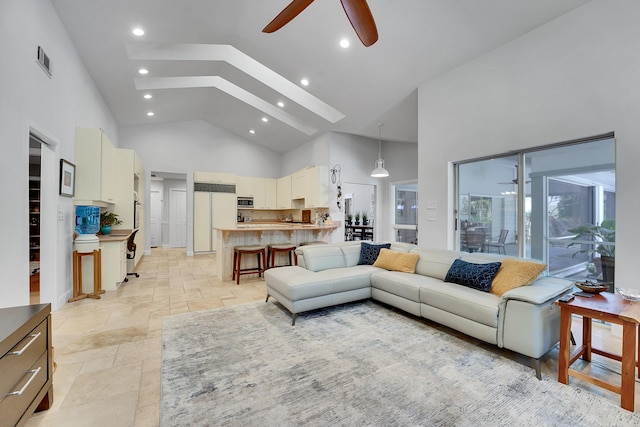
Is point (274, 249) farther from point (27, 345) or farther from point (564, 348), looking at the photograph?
point (564, 348)

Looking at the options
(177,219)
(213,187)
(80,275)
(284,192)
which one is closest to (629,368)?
(80,275)

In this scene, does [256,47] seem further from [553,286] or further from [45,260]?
[553,286]

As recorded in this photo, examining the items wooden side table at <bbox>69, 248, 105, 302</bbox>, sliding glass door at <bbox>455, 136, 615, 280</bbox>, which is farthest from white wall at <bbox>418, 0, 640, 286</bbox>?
wooden side table at <bbox>69, 248, 105, 302</bbox>

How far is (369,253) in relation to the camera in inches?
162

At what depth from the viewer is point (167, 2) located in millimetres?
3314

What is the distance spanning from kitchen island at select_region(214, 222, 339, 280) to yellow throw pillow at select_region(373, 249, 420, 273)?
213 centimetres

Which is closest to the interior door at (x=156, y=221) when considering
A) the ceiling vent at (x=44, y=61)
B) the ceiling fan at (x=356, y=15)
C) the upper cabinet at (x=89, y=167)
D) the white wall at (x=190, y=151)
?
the white wall at (x=190, y=151)

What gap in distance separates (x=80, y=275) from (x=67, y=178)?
1.36m

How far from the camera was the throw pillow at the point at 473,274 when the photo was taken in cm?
277

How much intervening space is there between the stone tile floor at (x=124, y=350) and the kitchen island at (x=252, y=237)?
40 centimetres

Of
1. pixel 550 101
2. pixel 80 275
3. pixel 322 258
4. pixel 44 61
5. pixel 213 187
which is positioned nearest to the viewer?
pixel 44 61

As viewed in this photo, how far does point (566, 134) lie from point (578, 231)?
1.12 metres

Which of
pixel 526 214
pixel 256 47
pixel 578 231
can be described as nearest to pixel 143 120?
pixel 256 47

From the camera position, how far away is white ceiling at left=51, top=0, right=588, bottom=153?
325 centimetres
